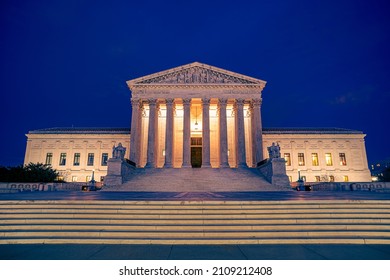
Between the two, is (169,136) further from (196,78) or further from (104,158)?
(104,158)

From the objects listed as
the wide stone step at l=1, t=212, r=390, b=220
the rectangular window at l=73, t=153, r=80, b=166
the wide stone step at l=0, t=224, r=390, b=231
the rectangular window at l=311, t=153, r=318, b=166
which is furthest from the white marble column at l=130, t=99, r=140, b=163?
the rectangular window at l=311, t=153, r=318, b=166

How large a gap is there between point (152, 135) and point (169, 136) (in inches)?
97.9

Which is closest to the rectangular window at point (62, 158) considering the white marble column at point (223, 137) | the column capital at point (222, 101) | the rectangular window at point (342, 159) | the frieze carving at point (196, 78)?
the frieze carving at point (196, 78)

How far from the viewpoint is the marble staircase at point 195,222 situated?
699 centimetres

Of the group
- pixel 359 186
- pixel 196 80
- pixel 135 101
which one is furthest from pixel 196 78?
pixel 359 186

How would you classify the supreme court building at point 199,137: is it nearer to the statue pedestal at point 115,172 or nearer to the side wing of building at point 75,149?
the side wing of building at point 75,149

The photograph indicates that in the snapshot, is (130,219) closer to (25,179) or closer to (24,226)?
(24,226)

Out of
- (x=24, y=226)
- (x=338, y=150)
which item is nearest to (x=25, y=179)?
(x=24, y=226)

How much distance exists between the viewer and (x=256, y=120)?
113ft

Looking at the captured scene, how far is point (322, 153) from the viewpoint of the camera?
4784 cm

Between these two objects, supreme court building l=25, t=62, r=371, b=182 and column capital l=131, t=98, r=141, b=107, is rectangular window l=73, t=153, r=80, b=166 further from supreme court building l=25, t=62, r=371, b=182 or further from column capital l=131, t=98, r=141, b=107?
column capital l=131, t=98, r=141, b=107

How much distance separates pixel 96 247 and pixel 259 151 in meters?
29.7

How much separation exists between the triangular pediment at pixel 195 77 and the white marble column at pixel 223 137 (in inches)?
135

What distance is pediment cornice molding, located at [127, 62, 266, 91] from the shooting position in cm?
3491
